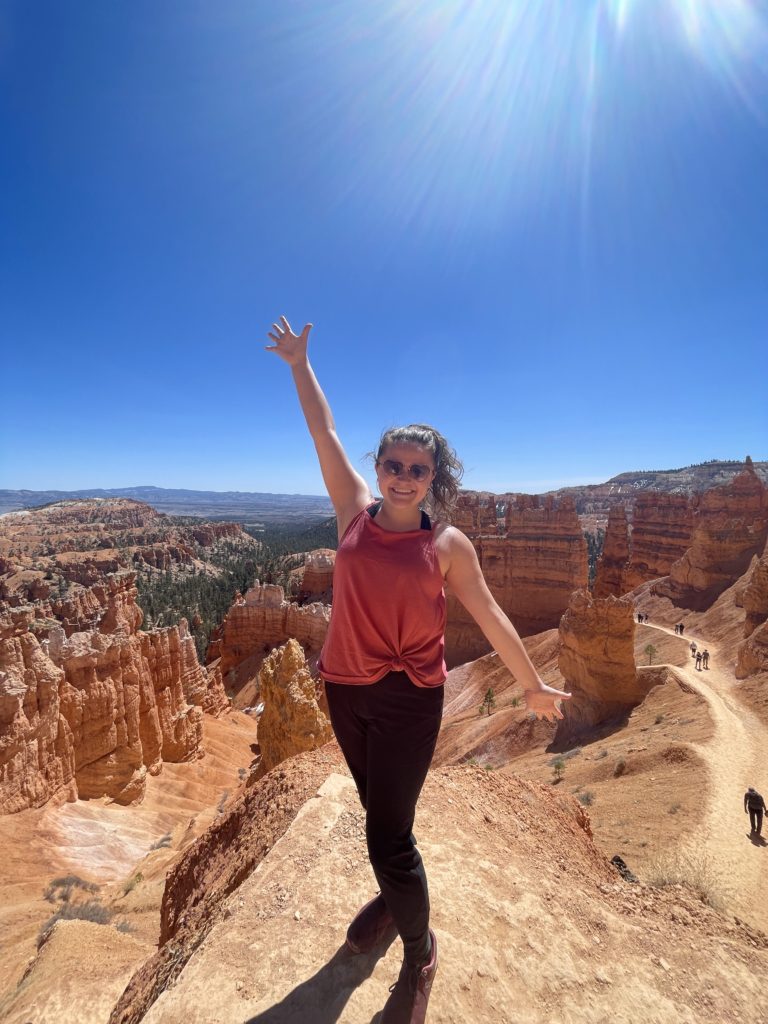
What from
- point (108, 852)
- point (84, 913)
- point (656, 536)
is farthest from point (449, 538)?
point (656, 536)

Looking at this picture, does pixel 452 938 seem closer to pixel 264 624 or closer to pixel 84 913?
pixel 84 913

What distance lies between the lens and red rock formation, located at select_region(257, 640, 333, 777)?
1088cm

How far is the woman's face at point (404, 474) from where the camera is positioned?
103 inches

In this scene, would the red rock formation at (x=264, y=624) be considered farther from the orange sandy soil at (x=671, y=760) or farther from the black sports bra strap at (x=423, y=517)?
the black sports bra strap at (x=423, y=517)

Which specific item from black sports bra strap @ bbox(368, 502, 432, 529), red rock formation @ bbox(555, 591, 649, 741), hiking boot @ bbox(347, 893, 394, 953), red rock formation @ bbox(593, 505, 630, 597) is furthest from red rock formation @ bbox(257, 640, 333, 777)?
red rock formation @ bbox(593, 505, 630, 597)

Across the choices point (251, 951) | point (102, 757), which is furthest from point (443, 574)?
point (102, 757)

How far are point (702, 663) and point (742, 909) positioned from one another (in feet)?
53.1

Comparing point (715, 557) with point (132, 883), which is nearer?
point (132, 883)

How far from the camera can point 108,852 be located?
1070cm

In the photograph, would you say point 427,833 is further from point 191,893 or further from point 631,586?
point 631,586

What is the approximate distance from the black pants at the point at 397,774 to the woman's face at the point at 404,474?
909 millimetres

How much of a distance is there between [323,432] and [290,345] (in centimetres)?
77

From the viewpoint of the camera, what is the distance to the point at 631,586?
4228 cm

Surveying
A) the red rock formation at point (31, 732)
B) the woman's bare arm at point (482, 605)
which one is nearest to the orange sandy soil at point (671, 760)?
the woman's bare arm at point (482, 605)
